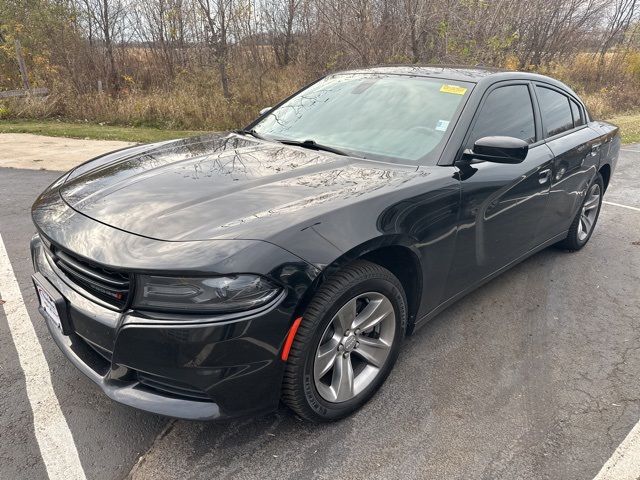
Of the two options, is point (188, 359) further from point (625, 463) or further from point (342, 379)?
point (625, 463)

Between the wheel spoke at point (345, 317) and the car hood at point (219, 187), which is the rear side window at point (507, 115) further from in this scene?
the wheel spoke at point (345, 317)

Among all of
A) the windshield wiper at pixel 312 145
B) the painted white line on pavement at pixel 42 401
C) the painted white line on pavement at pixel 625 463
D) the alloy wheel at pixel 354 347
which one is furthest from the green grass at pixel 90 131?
the painted white line on pavement at pixel 625 463

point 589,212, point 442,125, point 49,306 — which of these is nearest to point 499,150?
point 442,125

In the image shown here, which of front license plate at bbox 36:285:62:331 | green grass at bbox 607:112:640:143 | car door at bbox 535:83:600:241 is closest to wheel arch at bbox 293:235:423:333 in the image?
front license plate at bbox 36:285:62:331

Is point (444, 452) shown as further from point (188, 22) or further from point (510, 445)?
point (188, 22)

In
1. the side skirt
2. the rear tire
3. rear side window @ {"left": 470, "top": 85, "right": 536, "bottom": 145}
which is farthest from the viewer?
the rear tire

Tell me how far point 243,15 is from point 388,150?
14.0 m

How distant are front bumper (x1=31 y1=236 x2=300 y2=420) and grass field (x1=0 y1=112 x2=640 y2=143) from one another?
8.57 meters

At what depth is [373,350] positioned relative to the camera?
250cm

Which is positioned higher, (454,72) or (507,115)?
(454,72)

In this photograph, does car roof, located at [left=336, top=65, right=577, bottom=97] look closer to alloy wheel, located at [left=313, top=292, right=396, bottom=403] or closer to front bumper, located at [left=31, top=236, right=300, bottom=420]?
alloy wheel, located at [left=313, top=292, right=396, bottom=403]

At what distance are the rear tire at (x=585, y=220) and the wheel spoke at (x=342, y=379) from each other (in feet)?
9.87

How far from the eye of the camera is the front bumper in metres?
1.79

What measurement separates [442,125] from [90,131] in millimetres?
10238
